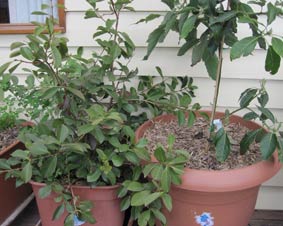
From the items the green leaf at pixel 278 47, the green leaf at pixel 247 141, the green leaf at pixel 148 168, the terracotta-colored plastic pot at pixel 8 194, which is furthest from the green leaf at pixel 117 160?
the green leaf at pixel 278 47

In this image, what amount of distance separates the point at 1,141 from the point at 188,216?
982mm

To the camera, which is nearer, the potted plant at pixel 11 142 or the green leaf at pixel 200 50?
the green leaf at pixel 200 50

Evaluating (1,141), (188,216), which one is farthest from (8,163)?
(188,216)

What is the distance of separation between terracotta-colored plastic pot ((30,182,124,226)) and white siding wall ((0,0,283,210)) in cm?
68

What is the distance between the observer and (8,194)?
5.69 feet

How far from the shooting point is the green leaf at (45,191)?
54.6 inches

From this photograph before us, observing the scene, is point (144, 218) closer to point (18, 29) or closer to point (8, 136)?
point (8, 136)

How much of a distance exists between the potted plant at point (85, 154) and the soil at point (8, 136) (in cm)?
31

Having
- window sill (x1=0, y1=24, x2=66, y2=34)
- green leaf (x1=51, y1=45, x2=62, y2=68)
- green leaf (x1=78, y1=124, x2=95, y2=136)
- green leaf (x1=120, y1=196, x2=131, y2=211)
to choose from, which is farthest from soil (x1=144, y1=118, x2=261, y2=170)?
window sill (x1=0, y1=24, x2=66, y2=34)

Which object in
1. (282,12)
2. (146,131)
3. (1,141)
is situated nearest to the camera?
(282,12)

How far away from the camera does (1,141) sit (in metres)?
1.83

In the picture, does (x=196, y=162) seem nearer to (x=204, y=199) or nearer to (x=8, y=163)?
(x=204, y=199)

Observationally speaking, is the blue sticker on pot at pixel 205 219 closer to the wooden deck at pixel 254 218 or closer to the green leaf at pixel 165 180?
the green leaf at pixel 165 180

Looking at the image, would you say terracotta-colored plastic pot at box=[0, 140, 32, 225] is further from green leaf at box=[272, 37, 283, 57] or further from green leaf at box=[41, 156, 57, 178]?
green leaf at box=[272, 37, 283, 57]
